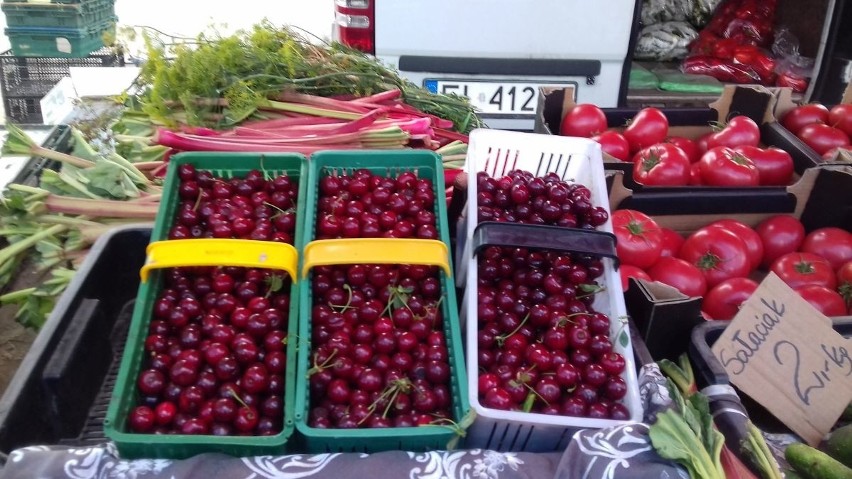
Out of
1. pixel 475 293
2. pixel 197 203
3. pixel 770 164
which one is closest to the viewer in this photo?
pixel 475 293

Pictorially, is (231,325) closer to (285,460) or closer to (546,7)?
(285,460)

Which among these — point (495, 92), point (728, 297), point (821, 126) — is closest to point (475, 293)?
point (728, 297)

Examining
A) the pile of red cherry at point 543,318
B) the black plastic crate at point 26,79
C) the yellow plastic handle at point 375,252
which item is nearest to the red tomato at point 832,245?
the pile of red cherry at point 543,318

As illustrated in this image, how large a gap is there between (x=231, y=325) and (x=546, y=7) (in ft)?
8.21

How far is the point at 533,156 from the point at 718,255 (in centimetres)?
62

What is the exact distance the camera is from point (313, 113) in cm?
237

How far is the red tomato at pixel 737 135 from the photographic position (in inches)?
90.0

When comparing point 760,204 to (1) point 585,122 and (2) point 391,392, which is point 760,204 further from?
(2) point 391,392

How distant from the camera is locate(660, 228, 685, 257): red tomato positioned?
6.33ft

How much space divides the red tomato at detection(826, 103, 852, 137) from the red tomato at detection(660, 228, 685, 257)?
970mm

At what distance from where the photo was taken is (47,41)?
12.6 ft

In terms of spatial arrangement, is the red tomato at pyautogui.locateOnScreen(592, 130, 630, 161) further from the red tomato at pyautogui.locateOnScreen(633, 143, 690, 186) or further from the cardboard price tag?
the cardboard price tag

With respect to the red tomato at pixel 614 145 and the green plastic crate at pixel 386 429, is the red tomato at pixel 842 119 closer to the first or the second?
the red tomato at pixel 614 145

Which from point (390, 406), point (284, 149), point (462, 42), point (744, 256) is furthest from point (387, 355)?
point (462, 42)
